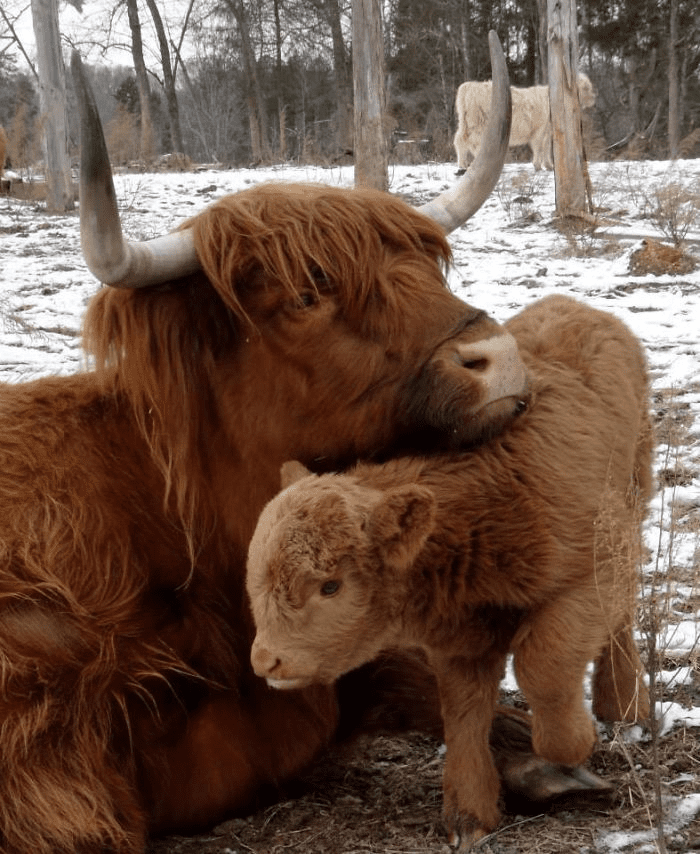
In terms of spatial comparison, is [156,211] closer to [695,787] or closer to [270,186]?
[270,186]

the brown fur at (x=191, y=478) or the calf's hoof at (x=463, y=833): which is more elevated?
the brown fur at (x=191, y=478)

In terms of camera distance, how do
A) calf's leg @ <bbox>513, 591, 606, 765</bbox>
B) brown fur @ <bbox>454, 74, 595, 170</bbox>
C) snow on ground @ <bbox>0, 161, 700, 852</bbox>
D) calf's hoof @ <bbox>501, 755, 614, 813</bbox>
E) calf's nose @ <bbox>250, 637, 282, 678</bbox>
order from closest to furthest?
calf's nose @ <bbox>250, 637, 282, 678</bbox>, calf's leg @ <bbox>513, 591, 606, 765</bbox>, calf's hoof @ <bbox>501, 755, 614, 813</bbox>, snow on ground @ <bbox>0, 161, 700, 852</bbox>, brown fur @ <bbox>454, 74, 595, 170</bbox>

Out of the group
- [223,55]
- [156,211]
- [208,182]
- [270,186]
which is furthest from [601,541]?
[223,55]

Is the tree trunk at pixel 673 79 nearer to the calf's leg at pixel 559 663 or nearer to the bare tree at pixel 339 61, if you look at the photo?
the bare tree at pixel 339 61

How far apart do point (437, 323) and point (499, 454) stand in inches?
14.3

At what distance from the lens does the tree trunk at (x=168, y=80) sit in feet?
89.6

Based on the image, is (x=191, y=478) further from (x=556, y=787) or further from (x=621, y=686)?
(x=621, y=686)

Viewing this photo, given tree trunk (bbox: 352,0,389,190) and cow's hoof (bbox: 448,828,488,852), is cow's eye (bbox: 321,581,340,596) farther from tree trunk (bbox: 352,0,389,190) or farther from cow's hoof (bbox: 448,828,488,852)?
tree trunk (bbox: 352,0,389,190)

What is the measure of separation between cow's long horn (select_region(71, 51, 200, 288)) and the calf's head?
0.73 m

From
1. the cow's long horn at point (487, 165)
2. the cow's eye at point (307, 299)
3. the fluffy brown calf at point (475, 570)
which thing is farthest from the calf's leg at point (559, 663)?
the cow's long horn at point (487, 165)

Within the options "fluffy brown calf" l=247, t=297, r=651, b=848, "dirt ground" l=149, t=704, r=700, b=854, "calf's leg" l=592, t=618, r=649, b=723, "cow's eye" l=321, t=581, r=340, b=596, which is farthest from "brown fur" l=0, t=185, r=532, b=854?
"calf's leg" l=592, t=618, r=649, b=723

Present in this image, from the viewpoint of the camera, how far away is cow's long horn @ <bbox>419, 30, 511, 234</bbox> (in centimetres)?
308

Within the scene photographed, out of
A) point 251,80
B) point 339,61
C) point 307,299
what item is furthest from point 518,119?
point 307,299

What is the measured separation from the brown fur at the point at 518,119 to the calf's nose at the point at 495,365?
16883 mm
